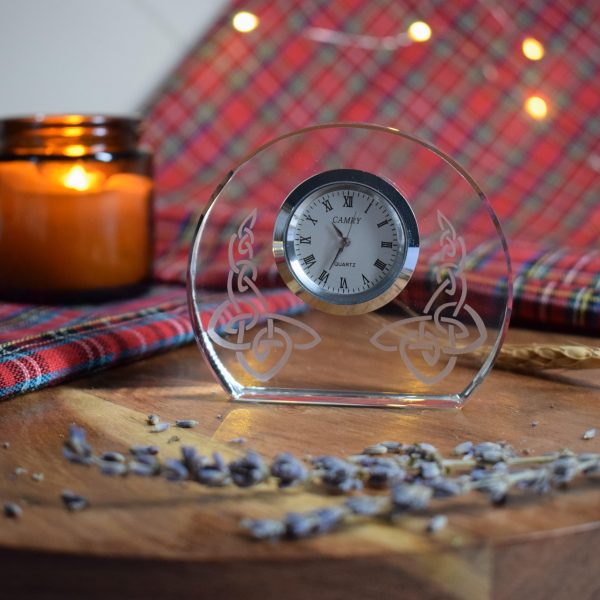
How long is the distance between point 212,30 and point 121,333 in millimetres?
898

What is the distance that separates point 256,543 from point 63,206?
617 mm

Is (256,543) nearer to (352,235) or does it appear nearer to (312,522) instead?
(312,522)

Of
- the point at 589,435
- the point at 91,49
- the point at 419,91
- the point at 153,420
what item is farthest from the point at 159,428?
the point at 419,91

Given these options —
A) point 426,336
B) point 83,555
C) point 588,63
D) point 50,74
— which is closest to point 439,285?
point 426,336

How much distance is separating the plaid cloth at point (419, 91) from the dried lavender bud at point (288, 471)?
89 cm

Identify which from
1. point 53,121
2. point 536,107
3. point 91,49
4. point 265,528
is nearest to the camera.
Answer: point 265,528

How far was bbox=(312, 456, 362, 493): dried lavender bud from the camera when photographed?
0.60 metres

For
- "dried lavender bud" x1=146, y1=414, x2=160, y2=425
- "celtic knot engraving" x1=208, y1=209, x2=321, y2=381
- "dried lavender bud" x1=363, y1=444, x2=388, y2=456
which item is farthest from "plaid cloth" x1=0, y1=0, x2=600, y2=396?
"dried lavender bud" x1=363, y1=444, x2=388, y2=456

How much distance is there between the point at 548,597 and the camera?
56 centimetres

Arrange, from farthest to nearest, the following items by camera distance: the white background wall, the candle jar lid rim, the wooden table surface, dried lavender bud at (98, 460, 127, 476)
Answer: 1. the white background wall
2. the candle jar lid rim
3. dried lavender bud at (98, 460, 127, 476)
4. the wooden table surface

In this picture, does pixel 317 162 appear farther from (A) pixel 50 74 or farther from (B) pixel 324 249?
(A) pixel 50 74

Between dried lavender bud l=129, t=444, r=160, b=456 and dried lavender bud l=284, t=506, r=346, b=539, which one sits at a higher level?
dried lavender bud l=129, t=444, r=160, b=456

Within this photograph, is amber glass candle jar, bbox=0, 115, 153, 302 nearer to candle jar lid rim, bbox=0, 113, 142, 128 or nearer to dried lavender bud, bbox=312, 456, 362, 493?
candle jar lid rim, bbox=0, 113, 142, 128

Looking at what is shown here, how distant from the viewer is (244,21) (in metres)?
1.63
